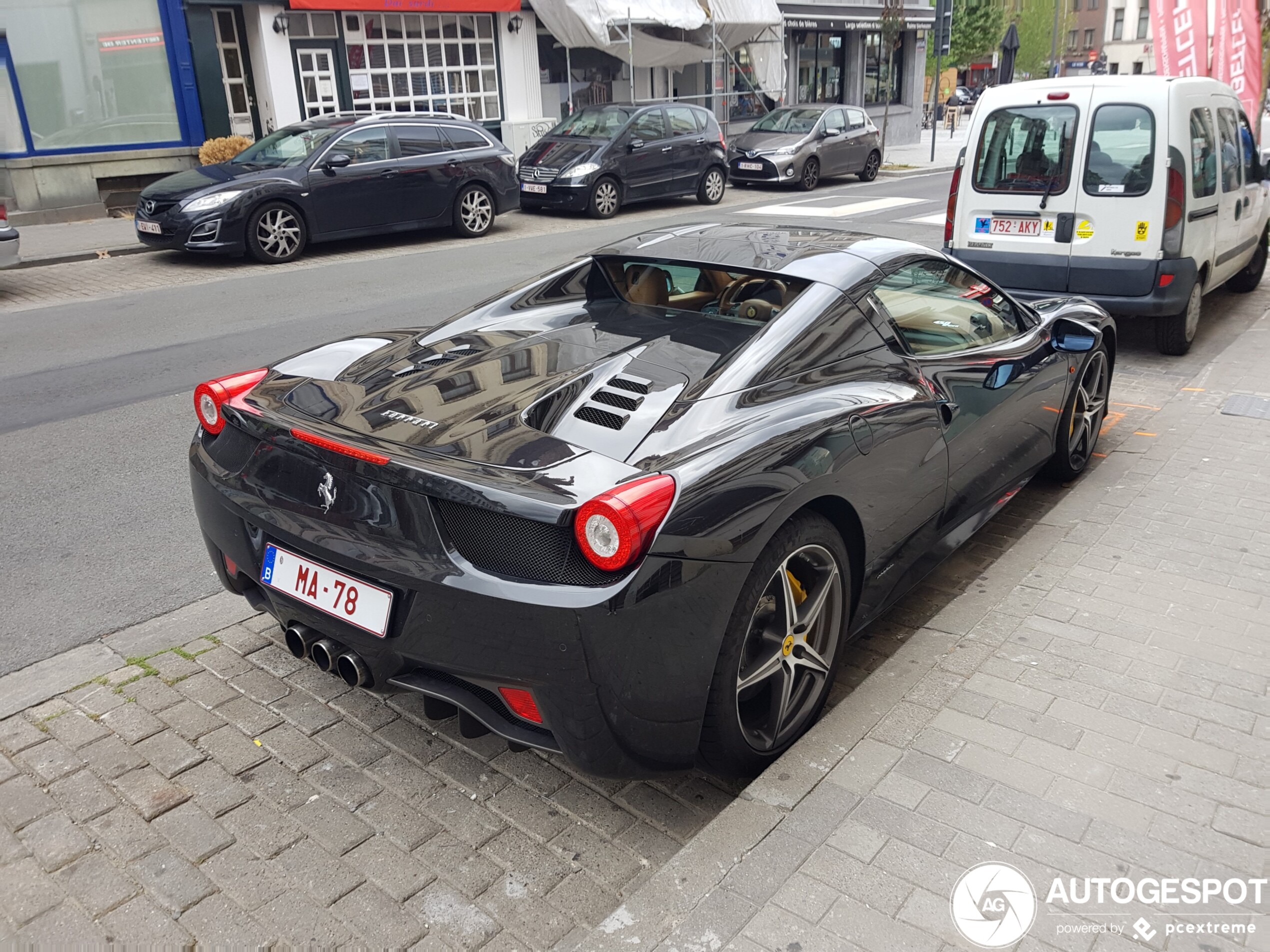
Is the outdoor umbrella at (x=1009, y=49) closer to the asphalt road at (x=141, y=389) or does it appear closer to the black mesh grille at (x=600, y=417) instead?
the asphalt road at (x=141, y=389)

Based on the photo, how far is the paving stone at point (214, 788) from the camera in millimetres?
2916

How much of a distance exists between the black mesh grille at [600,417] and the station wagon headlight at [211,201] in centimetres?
1036

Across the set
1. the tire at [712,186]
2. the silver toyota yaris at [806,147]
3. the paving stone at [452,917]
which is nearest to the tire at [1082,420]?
the paving stone at [452,917]

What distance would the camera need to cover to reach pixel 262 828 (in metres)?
2.82

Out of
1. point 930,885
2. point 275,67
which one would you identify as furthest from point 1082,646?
point 275,67

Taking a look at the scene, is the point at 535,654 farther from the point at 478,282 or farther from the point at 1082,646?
the point at 478,282

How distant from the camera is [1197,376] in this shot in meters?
7.30

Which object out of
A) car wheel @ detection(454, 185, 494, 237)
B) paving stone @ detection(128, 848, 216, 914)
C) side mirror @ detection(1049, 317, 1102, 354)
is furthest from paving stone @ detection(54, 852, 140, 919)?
car wheel @ detection(454, 185, 494, 237)

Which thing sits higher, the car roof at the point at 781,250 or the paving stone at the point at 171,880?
the car roof at the point at 781,250

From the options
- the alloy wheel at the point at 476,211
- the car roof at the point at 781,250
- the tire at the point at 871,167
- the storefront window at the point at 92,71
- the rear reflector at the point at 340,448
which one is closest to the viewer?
the rear reflector at the point at 340,448

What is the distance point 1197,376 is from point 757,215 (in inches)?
384

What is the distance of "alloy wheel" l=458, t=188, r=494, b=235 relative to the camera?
46.7 feet

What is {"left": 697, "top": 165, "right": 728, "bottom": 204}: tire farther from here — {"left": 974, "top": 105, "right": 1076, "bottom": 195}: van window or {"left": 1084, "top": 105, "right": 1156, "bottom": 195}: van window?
{"left": 1084, "top": 105, "right": 1156, "bottom": 195}: van window

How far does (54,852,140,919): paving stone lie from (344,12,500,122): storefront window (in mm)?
18191
